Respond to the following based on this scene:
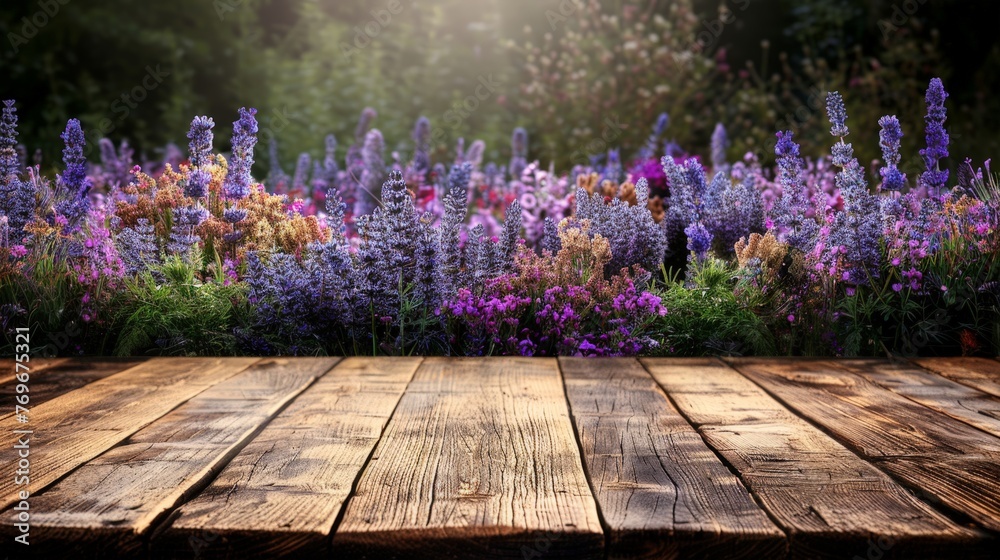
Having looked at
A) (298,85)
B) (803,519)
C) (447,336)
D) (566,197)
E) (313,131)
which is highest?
(298,85)

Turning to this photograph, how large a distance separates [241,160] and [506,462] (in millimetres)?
2446

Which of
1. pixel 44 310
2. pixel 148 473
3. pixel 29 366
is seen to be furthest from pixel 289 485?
pixel 44 310

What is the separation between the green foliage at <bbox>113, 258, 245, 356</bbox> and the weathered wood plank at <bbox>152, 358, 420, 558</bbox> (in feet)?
3.29

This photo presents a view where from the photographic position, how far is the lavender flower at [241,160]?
387cm

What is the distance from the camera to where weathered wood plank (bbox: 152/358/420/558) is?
152 centimetres

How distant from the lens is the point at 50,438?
2111 mm

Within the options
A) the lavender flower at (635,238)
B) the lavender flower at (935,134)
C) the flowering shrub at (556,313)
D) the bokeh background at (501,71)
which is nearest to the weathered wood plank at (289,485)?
the flowering shrub at (556,313)

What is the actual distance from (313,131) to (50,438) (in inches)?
281

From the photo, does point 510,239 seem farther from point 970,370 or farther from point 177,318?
point 970,370

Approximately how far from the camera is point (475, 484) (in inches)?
69.6

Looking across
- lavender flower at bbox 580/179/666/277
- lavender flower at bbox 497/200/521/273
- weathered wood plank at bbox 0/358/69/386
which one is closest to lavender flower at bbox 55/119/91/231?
weathered wood plank at bbox 0/358/69/386

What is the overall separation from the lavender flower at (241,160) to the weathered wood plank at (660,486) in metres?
1.97

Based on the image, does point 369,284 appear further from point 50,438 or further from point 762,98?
point 762,98

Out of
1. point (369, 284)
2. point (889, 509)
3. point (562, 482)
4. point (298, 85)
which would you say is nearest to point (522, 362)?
point (369, 284)
